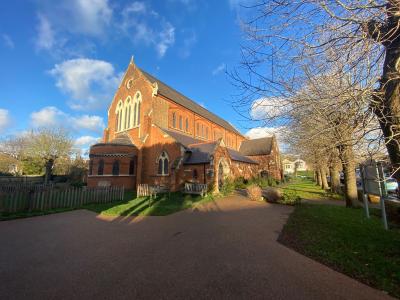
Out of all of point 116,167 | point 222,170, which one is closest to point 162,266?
point 222,170

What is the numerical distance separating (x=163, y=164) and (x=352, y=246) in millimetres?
19712

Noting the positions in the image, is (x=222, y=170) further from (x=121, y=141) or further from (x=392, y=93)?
(x=392, y=93)

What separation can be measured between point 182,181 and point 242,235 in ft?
47.0

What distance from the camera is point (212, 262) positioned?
5.52 meters

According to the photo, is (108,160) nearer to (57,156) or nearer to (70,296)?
(57,156)

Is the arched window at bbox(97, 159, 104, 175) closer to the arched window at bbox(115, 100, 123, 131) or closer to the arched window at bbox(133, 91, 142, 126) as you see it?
the arched window at bbox(133, 91, 142, 126)

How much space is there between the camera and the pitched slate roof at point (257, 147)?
130 ft

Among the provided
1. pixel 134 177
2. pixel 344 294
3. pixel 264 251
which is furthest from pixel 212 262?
pixel 134 177

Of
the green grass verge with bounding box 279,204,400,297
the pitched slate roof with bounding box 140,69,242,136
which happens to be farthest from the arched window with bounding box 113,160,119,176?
the green grass verge with bounding box 279,204,400,297

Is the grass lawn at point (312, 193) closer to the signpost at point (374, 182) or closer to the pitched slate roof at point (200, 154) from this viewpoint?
the pitched slate roof at point (200, 154)

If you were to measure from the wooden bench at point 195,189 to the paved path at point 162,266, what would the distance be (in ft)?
31.4

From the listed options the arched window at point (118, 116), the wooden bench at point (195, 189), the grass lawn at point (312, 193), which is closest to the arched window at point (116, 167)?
the arched window at point (118, 116)

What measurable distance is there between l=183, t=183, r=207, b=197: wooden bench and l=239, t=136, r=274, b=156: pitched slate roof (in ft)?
75.5

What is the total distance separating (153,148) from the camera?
82.1ft
